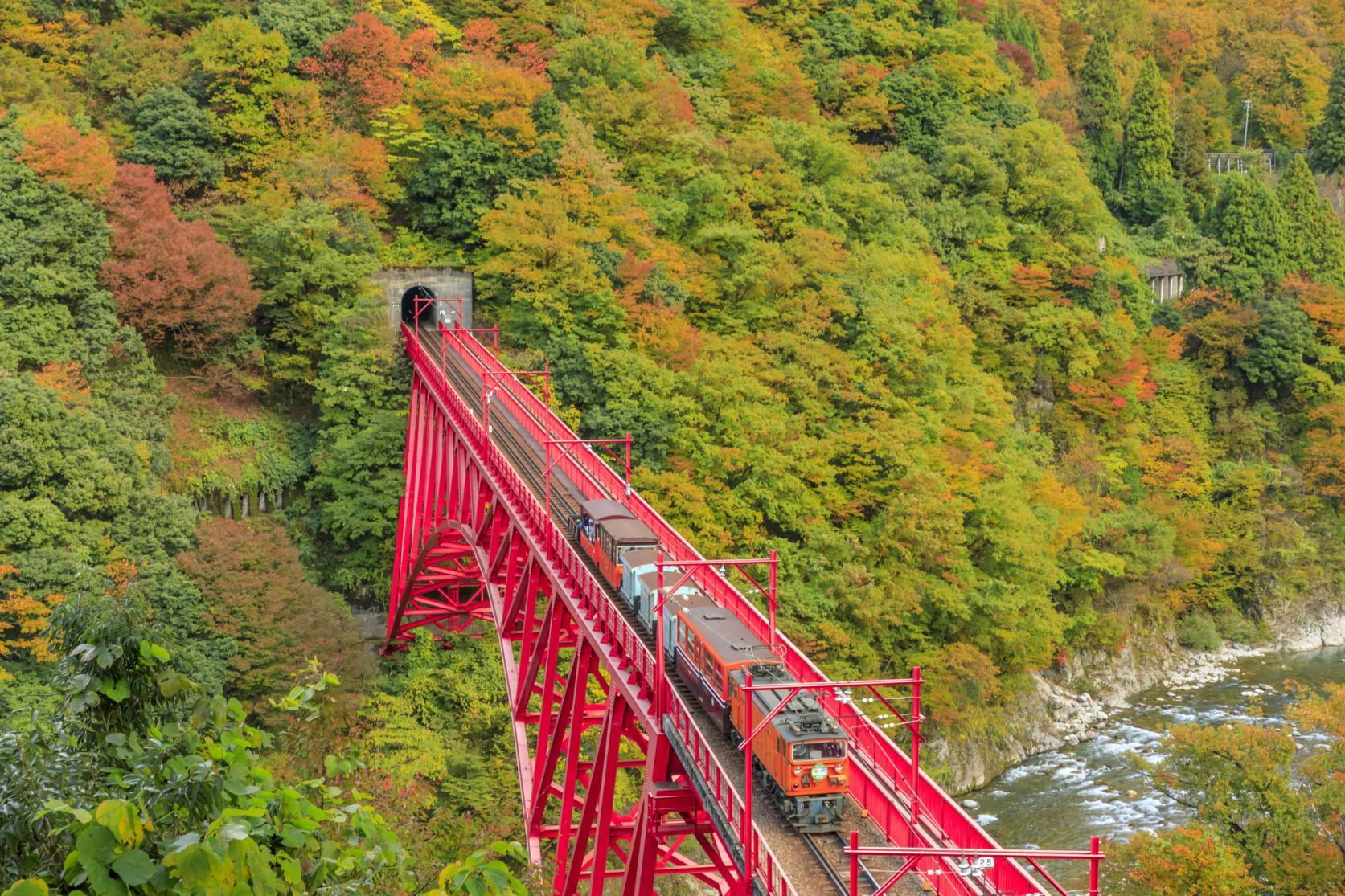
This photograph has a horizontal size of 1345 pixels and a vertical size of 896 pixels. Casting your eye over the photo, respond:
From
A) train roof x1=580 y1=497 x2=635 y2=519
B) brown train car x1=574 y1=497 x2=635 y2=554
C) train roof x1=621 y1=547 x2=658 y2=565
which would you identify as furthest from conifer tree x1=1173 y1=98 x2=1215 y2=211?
train roof x1=621 y1=547 x2=658 y2=565

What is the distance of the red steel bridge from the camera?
11.9 m

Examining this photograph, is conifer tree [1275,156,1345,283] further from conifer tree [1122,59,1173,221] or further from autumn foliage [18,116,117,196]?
autumn foliage [18,116,117,196]

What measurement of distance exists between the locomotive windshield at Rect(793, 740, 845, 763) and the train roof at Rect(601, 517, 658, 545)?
5.90 meters

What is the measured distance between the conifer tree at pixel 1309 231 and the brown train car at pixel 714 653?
50.8 metres

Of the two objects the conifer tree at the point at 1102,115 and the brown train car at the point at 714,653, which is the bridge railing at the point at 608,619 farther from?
the conifer tree at the point at 1102,115

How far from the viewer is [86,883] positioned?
5.43m

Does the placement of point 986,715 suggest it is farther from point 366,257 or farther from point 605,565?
point 366,257

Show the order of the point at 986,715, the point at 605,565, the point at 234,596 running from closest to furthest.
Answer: the point at 605,565 < the point at 234,596 < the point at 986,715

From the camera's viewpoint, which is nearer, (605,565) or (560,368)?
(605,565)

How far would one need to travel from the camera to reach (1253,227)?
5775cm

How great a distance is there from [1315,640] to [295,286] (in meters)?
36.7

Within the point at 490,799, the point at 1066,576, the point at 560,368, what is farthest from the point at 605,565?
the point at 1066,576

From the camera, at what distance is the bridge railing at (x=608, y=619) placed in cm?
1165

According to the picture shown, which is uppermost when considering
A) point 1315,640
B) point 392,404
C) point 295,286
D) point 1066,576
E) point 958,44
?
point 958,44
